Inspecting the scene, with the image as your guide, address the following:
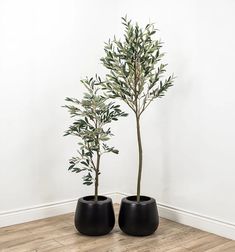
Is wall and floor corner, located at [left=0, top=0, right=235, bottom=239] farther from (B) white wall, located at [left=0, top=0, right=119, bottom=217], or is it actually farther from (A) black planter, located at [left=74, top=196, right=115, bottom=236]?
(A) black planter, located at [left=74, top=196, right=115, bottom=236]

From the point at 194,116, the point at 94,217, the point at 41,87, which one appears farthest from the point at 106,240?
the point at 41,87

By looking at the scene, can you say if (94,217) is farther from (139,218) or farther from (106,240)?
(139,218)

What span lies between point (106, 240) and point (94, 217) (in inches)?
6.4

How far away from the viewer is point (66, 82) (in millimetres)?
2766

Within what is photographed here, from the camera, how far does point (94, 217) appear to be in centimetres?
226

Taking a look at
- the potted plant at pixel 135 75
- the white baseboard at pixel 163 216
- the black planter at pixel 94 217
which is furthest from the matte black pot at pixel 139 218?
the white baseboard at pixel 163 216

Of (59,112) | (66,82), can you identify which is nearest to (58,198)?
(59,112)

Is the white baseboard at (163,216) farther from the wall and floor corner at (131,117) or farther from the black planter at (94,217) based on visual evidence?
the black planter at (94,217)

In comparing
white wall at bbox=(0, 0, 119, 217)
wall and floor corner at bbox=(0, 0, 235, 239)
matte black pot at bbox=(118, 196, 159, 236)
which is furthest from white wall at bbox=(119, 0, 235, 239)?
white wall at bbox=(0, 0, 119, 217)

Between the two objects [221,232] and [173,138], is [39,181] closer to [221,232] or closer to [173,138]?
[173,138]

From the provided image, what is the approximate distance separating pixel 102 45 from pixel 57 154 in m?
0.99

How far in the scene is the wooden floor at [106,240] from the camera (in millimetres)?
2087

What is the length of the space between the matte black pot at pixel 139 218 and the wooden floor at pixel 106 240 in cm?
4

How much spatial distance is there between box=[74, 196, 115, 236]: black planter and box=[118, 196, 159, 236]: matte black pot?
11 centimetres
